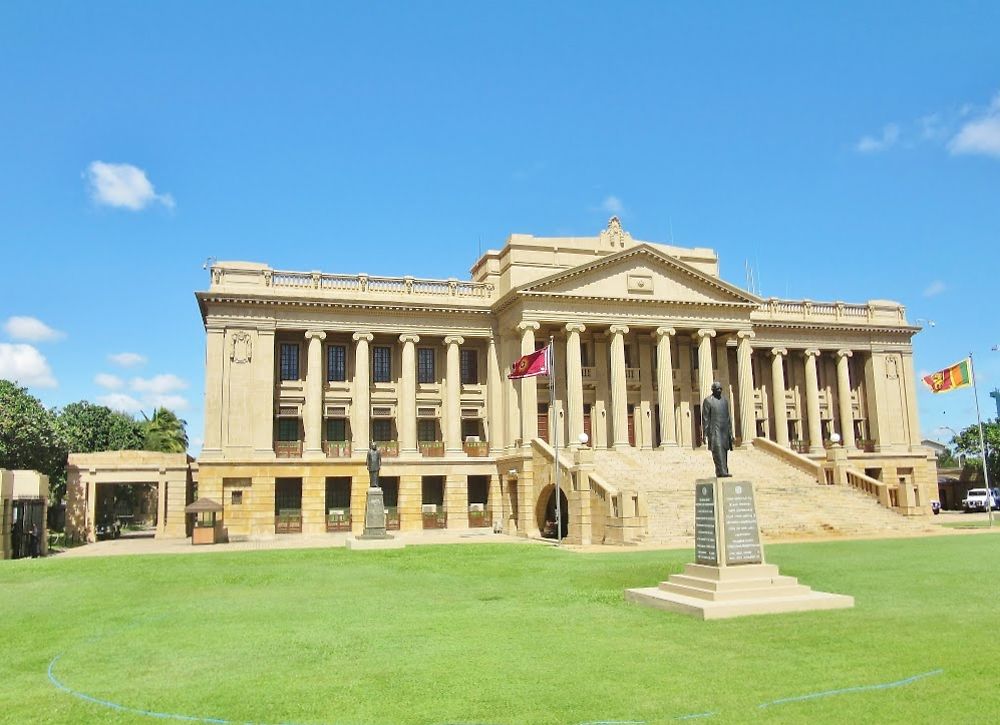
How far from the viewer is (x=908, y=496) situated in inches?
1641

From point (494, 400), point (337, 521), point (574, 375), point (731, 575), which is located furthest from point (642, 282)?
point (731, 575)

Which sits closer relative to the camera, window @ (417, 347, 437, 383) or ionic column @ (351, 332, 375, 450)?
ionic column @ (351, 332, 375, 450)

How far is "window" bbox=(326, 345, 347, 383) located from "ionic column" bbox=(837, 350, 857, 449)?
106ft

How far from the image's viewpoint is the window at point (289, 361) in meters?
49.3

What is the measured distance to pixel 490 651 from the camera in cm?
1235

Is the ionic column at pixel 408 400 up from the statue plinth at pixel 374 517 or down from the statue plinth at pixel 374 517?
up

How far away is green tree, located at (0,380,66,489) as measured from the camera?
156 ft

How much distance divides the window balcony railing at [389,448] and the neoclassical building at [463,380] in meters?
0.23

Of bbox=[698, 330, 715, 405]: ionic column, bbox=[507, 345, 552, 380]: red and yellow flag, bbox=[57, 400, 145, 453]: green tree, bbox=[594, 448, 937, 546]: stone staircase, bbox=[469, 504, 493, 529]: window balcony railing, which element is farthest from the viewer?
bbox=[57, 400, 145, 453]: green tree

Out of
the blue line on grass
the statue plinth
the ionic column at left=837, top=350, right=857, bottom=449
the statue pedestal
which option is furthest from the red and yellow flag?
the blue line on grass

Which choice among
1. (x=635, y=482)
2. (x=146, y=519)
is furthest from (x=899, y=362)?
(x=146, y=519)

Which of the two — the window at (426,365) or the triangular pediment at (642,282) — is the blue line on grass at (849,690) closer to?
the triangular pediment at (642,282)

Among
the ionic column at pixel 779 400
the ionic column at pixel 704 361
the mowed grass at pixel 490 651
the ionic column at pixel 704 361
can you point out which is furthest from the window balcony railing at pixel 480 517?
the mowed grass at pixel 490 651

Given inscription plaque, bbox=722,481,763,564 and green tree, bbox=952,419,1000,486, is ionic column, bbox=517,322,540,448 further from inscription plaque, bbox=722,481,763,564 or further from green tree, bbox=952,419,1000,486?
green tree, bbox=952,419,1000,486
